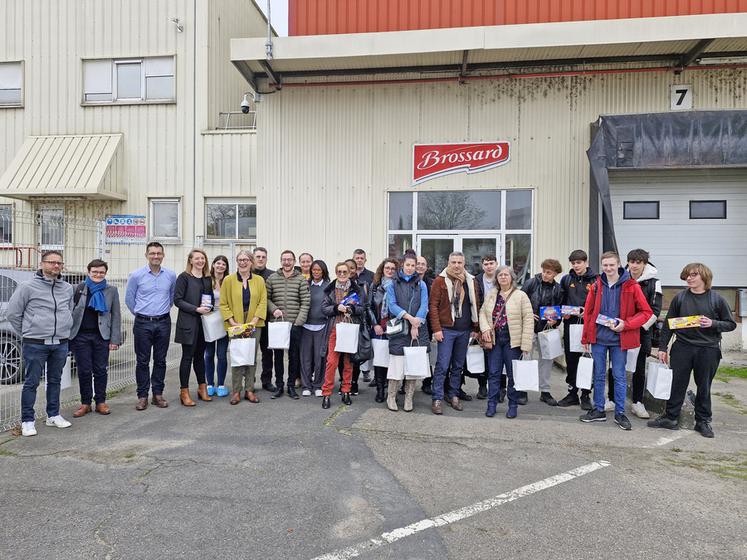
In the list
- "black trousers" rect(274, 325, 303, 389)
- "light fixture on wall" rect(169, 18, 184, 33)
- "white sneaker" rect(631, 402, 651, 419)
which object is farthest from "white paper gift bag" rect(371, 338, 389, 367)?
"light fixture on wall" rect(169, 18, 184, 33)

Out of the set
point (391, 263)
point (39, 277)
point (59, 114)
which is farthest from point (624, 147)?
point (59, 114)

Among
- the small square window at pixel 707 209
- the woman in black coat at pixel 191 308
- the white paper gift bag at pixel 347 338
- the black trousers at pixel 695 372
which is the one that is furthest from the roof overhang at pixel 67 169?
the small square window at pixel 707 209

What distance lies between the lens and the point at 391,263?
6.37 metres

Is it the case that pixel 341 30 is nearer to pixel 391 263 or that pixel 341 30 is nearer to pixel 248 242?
pixel 248 242

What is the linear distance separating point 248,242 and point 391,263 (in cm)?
801

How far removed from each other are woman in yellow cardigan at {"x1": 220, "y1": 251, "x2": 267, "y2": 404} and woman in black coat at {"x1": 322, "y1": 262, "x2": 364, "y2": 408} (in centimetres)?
81

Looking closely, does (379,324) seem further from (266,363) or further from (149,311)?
(149,311)

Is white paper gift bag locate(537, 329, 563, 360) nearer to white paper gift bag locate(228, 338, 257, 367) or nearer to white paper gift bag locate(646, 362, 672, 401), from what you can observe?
white paper gift bag locate(646, 362, 672, 401)

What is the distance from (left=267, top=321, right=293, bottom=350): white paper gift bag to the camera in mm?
6496

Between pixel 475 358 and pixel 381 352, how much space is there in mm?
1129

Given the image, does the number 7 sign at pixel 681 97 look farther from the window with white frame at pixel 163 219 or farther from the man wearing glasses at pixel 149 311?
the window with white frame at pixel 163 219

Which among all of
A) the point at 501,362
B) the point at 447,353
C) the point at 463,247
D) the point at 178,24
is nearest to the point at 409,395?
the point at 447,353

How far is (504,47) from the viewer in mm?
9969

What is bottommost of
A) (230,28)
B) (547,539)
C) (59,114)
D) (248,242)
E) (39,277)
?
(547,539)
